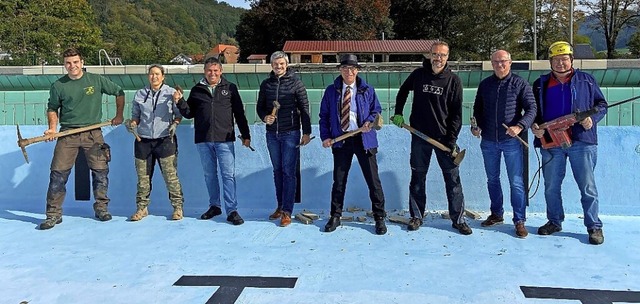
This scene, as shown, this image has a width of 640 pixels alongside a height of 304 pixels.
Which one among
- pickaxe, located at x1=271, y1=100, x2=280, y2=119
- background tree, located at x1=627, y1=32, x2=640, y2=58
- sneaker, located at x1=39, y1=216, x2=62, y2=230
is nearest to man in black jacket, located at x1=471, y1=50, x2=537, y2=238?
pickaxe, located at x1=271, y1=100, x2=280, y2=119

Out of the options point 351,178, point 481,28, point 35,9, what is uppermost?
point 35,9

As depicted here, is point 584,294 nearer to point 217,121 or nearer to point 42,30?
point 217,121

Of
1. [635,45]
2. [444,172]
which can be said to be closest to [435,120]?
[444,172]

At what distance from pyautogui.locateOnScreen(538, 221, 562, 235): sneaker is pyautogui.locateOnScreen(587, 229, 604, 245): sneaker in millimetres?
264

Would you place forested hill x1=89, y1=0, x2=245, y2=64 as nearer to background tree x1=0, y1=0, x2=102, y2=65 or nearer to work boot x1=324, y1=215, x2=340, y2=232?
background tree x1=0, y1=0, x2=102, y2=65

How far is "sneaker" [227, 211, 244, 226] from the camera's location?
4.62 m

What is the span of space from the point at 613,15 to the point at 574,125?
2710 centimetres

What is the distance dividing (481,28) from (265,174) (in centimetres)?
2595

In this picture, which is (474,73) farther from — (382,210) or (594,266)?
(594,266)

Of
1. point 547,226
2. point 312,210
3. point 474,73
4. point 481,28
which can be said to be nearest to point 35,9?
point 481,28

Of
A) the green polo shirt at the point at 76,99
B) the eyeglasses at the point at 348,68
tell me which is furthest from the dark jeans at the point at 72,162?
the eyeglasses at the point at 348,68

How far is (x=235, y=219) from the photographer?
15.2 ft

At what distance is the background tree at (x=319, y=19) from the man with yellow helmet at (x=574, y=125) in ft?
76.7

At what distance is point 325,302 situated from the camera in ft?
9.91
